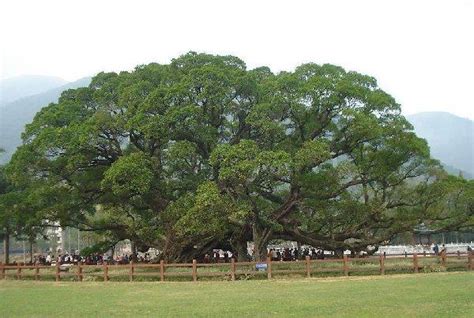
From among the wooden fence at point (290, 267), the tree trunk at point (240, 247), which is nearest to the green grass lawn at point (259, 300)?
the wooden fence at point (290, 267)

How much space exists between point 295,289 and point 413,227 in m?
13.8

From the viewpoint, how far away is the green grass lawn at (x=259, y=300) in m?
12.2

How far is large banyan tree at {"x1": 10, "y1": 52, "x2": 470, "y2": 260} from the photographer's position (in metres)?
25.9

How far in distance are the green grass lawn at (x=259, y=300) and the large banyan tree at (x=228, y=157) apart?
6837mm

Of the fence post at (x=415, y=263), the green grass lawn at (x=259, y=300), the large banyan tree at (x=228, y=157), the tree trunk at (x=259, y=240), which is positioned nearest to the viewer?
the green grass lawn at (x=259, y=300)

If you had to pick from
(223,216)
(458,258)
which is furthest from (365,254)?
(223,216)

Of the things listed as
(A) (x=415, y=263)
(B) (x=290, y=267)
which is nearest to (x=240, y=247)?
(B) (x=290, y=267)

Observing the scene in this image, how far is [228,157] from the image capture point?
24.3 metres

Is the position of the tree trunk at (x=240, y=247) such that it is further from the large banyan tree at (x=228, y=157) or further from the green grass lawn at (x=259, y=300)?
the green grass lawn at (x=259, y=300)

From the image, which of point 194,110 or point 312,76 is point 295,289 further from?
point 312,76

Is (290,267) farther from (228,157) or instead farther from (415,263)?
(228,157)

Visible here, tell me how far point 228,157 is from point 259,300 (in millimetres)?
10302

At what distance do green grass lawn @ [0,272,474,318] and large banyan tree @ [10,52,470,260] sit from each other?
6.84m

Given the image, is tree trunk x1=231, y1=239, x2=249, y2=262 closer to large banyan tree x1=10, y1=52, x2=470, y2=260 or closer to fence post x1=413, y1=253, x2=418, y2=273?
large banyan tree x1=10, y1=52, x2=470, y2=260
